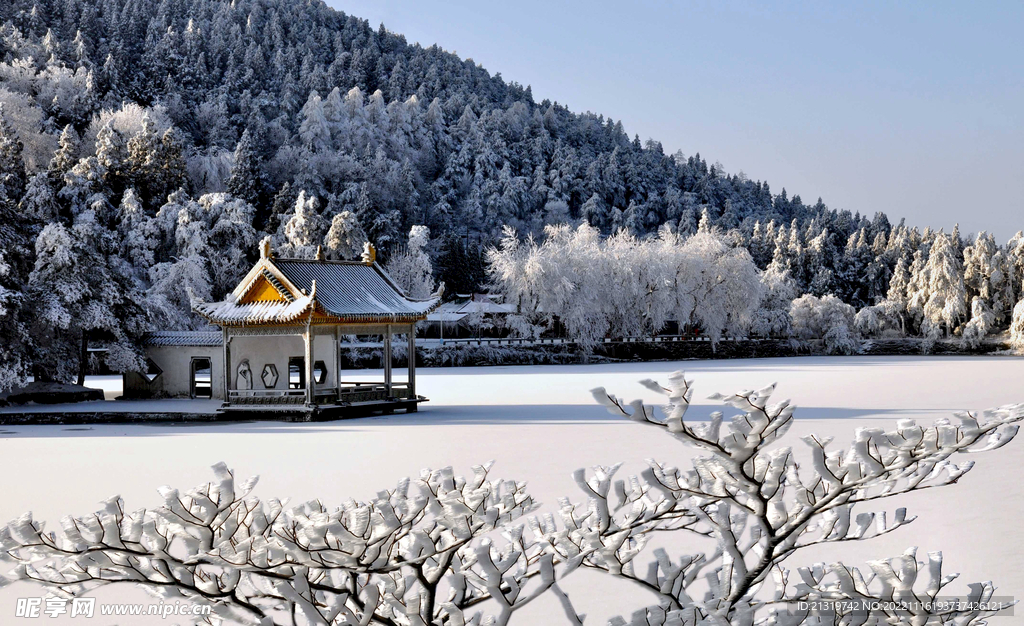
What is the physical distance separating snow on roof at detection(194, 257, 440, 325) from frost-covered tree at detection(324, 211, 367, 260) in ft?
82.2

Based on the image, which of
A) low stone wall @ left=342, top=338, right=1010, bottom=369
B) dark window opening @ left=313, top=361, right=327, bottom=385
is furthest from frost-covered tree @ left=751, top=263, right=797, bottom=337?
dark window opening @ left=313, top=361, right=327, bottom=385

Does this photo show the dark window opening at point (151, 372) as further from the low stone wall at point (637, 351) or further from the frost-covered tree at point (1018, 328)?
the frost-covered tree at point (1018, 328)

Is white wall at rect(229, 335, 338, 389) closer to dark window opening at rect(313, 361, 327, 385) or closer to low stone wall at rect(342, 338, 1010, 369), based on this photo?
dark window opening at rect(313, 361, 327, 385)

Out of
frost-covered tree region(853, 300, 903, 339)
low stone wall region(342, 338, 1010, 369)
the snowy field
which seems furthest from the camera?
frost-covered tree region(853, 300, 903, 339)

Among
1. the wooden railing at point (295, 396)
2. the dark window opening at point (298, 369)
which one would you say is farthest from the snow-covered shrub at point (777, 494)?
the dark window opening at point (298, 369)

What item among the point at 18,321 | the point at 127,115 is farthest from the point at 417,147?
the point at 18,321

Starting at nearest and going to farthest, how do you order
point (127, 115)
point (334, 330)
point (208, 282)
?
point (334, 330), point (208, 282), point (127, 115)

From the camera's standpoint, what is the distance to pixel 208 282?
39.5 metres

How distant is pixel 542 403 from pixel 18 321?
11509mm

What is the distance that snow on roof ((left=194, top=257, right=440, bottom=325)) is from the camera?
668 inches

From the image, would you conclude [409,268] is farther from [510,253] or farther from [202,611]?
[202,611]

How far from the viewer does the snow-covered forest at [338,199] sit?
37.5 meters

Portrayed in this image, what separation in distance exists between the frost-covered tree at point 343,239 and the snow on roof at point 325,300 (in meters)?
25.1

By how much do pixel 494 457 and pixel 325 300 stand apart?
23.6 feet
